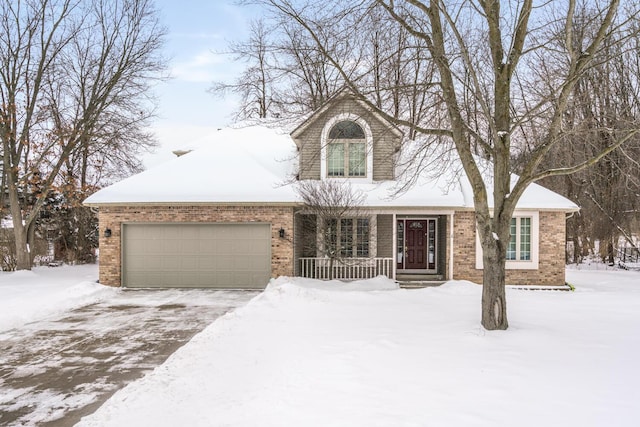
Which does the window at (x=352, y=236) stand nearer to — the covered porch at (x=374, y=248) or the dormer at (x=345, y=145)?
the covered porch at (x=374, y=248)

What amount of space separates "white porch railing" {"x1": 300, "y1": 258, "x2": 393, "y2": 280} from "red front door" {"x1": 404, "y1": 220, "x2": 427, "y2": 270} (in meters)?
1.52

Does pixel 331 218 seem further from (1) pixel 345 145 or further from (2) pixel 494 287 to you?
(2) pixel 494 287

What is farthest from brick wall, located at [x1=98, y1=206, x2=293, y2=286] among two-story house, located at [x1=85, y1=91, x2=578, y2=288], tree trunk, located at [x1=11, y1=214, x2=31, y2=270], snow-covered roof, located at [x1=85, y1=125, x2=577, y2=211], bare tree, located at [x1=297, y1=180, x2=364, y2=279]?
tree trunk, located at [x1=11, y1=214, x2=31, y2=270]

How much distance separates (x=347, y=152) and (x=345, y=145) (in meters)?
0.24

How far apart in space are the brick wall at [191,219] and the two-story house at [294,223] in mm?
31

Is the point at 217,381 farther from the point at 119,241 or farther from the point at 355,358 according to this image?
the point at 119,241

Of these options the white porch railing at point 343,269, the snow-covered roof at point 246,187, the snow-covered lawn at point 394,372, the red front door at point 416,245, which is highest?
the snow-covered roof at point 246,187

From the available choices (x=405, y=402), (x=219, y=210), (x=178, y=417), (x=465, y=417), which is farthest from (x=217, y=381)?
(x=219, y=210)

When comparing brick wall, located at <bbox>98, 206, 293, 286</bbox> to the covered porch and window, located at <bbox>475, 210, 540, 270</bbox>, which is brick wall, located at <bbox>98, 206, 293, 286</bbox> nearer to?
the covered porch

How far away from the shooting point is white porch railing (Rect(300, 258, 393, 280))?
14281 millimetres

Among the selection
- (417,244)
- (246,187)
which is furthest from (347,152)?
(417,244)

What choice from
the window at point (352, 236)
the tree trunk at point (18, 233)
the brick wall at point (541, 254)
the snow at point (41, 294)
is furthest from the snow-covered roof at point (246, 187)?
the tree trunk at point (18, 233)

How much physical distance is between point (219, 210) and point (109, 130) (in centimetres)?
1015

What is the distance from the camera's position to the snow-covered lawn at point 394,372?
14.1 feet
